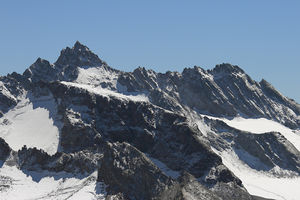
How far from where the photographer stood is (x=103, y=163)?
654 ft

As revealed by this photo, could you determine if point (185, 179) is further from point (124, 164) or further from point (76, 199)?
point (76, 199)

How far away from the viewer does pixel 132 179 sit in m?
193

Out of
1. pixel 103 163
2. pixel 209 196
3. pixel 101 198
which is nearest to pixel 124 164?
pixel 103 163

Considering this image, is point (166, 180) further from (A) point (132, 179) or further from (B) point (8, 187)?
(B) point (8, 187)

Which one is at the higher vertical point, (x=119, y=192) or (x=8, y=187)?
(x=8, y=187)

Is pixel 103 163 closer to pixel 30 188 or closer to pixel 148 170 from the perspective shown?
pixel 148 170

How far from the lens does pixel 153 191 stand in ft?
621

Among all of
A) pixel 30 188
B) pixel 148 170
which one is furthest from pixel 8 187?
pixel 148 170

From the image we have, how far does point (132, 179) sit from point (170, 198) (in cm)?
1847

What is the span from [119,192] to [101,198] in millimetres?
7261

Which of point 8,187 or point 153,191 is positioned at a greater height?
point 8,187

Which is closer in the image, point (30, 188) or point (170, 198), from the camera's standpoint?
point (170, 198)

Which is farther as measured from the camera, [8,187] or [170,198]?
[8,187]

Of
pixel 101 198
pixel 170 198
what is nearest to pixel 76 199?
pixel 101 198
